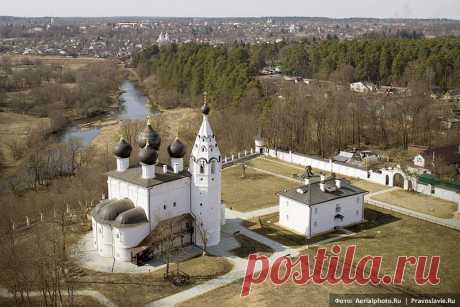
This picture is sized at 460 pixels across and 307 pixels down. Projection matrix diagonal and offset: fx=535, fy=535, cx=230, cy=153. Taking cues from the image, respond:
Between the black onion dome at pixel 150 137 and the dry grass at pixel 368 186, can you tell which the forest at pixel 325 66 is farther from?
the black onion dome at pixel 150 137

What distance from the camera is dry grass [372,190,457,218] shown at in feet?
93.0

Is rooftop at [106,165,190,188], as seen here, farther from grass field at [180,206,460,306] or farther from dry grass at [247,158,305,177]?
dry grass at [247,158,305,177]

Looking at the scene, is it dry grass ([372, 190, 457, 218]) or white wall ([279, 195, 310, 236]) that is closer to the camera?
white wall ([279, 195, 310, 236])

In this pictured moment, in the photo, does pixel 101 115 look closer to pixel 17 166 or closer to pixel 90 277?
pixel 17 166

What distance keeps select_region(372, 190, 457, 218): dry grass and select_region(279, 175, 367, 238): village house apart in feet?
12.6

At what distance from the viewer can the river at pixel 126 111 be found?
50991mm

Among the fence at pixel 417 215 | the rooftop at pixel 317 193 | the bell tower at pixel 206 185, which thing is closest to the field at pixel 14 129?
the bell tower at pixel 206 185

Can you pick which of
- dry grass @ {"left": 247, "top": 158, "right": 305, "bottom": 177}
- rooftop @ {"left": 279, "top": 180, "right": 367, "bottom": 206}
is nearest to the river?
dry grass @ {"left": 247, "top": 158, "right": 305, "bottom": 177}

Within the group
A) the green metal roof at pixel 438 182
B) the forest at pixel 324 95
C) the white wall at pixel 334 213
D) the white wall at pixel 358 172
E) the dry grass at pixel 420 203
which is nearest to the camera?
the white wall at pixel 334 213

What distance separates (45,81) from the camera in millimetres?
77875

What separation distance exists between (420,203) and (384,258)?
27.3 ft

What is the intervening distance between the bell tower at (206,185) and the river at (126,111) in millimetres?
23123

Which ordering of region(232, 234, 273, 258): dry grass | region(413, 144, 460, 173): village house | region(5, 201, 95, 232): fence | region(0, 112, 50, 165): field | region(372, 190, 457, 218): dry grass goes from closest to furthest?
region(232, 234, 273, 258): dry grass, region(5, 201, 95, 232): fence, region(372, 190, 457, 218): dry grass, region(413, 144, 460, 173): village house, region(0, 112, 50, 165): field

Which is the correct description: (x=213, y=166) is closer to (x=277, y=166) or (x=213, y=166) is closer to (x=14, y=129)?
(x=277, y=166)
